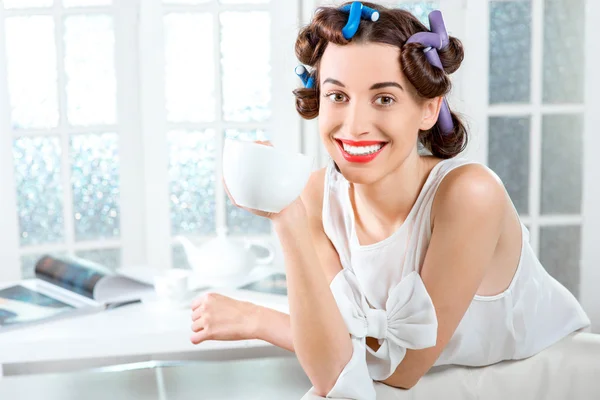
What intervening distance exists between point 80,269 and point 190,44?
143 centimetres

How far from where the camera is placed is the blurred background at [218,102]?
112 inches

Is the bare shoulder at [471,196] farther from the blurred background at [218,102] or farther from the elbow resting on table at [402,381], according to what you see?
the blurred background at [218,102]

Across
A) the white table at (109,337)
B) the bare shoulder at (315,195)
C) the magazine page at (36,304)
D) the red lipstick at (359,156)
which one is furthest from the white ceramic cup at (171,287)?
the red lipstick at (359,156)

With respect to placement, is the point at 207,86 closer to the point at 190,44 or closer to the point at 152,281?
the point at 190,44


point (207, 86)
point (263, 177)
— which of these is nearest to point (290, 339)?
point (263, 177)

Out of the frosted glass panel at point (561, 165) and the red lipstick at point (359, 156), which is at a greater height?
the red lipstick at point (359, 156)

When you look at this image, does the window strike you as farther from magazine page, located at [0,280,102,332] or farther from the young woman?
the young woman

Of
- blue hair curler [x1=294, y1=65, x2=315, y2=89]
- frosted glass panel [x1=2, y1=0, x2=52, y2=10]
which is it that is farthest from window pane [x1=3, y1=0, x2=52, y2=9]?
blue hair curler [x1=294, y1=65, x2=315, y2=89]

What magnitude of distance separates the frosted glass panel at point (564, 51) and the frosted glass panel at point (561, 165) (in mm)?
94

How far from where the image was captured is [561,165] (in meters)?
2.97

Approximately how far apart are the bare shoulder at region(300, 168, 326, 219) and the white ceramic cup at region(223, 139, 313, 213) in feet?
1.80

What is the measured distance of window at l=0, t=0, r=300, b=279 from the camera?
2.89 meters

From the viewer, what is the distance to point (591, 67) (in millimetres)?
2771

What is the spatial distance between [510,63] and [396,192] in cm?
167
